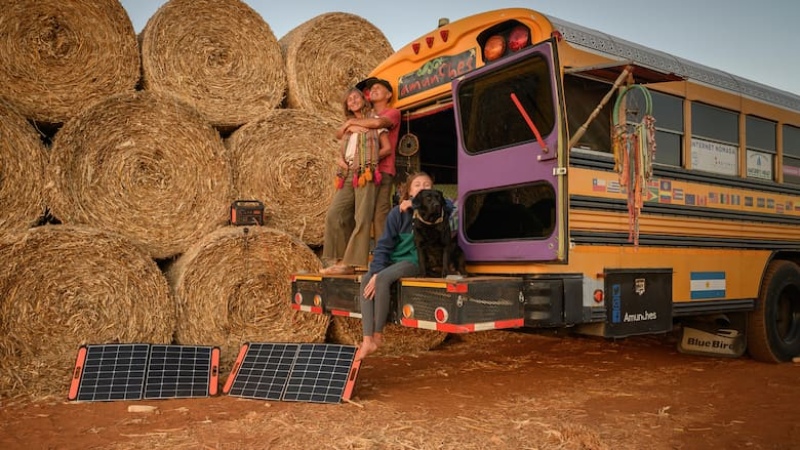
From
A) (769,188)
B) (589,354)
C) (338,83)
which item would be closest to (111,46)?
(338,83)

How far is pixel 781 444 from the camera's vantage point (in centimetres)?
358

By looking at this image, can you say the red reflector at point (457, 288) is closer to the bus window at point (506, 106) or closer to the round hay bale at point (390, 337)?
the bus window at point (506, 106)

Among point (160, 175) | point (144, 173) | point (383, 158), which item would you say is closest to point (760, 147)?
point (383, 158)

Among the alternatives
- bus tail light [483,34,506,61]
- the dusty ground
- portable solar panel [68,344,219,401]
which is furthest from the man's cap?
portable solar panel [68,344,219,401]

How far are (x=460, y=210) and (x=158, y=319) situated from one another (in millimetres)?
2512

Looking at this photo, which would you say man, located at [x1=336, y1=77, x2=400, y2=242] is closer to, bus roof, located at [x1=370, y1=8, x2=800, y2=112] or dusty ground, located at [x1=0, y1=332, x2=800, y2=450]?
bus roof, located at [x1=370, y1=8, x2=800, y2=112]

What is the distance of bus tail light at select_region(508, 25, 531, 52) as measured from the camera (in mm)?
4391

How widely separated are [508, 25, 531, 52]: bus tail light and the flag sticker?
208cm

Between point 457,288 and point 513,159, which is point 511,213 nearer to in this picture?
point 513,159

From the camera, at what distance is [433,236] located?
4.40 meters

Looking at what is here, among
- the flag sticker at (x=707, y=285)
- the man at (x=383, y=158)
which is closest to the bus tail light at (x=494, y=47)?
the man at (x=383, y=158)

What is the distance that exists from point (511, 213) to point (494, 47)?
3.81ft

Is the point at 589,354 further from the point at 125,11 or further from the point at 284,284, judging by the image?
the point at 125,11

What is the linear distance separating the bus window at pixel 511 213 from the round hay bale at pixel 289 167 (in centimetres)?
218
